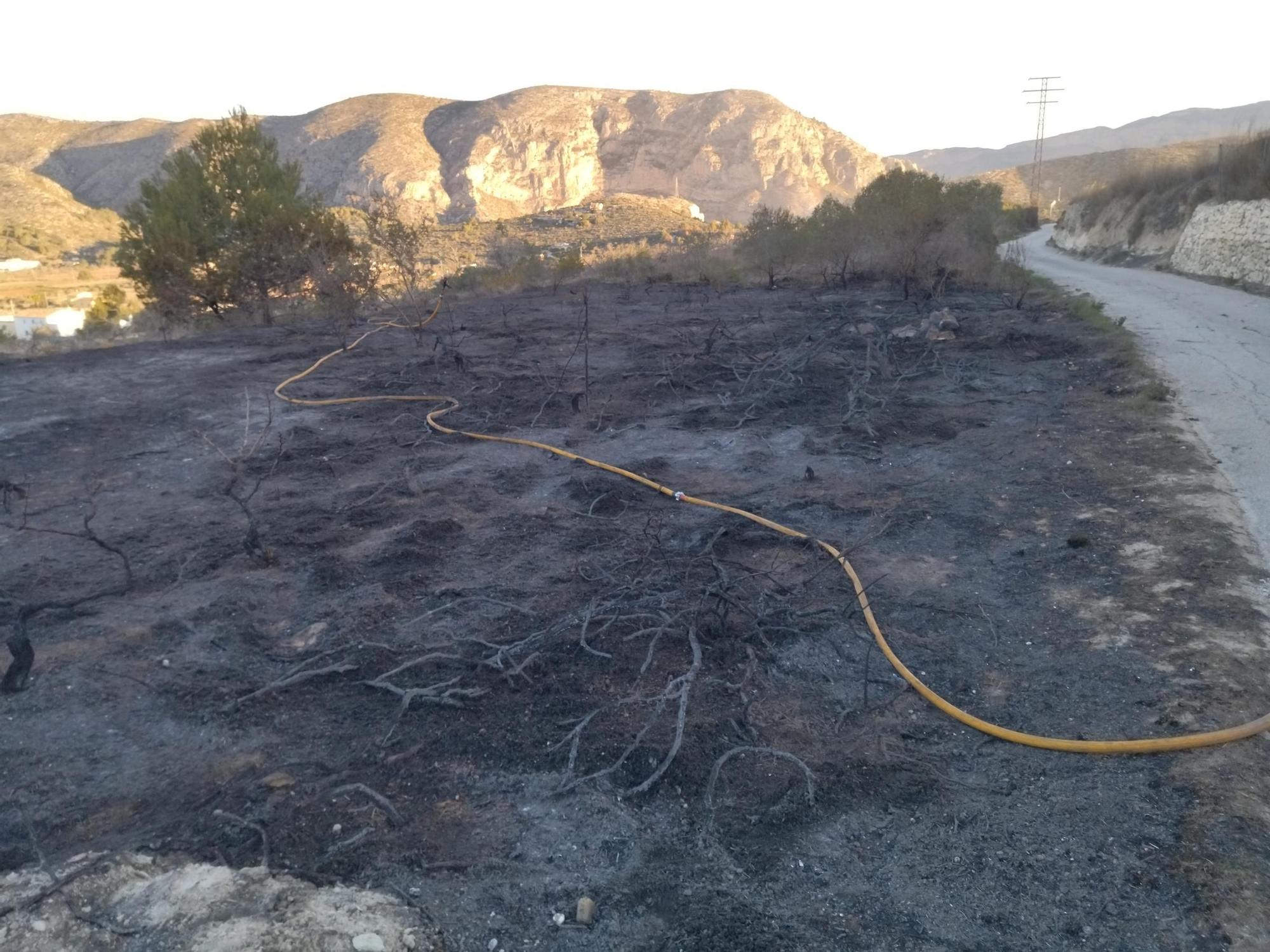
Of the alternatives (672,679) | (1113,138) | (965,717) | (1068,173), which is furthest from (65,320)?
(1113,138)

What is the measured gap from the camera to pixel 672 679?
12.7ft

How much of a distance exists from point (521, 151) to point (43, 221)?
4554 cm

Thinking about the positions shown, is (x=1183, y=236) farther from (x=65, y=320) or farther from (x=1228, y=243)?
(x=65, y=320)

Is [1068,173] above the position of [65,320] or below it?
above

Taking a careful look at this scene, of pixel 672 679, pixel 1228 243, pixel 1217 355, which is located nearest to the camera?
pixel 672 679

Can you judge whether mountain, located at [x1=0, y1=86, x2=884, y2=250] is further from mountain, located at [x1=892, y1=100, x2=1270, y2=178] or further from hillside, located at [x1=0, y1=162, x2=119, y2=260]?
mountain, located at [x1=892, y1=100, x2=1270, y2=178]

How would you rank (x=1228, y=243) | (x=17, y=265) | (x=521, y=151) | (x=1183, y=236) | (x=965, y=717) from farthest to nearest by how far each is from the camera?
(x=521, y=151) < (x=17, y=265) < (x=1183, y=236) < (x=1228, y=243) < (x=965, y=717)

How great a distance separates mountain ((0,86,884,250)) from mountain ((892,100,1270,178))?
4736 cm

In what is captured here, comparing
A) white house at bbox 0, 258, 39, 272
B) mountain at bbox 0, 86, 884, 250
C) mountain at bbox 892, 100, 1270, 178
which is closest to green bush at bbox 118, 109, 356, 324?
white house at bbox 0, 258, 39, 272

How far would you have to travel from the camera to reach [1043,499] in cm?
598

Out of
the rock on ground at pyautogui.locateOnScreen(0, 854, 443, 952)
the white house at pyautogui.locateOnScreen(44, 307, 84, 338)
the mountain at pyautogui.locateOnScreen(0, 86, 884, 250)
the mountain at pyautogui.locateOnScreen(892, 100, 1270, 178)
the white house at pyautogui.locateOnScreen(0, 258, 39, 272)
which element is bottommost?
the rock on ground at pyautogui.locateOnScreen(0, 854, 443, 952)

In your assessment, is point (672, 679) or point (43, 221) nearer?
point (672, 679)

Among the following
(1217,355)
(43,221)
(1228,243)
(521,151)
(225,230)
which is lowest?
(1217,355)

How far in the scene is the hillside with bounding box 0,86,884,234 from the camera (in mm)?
73312
